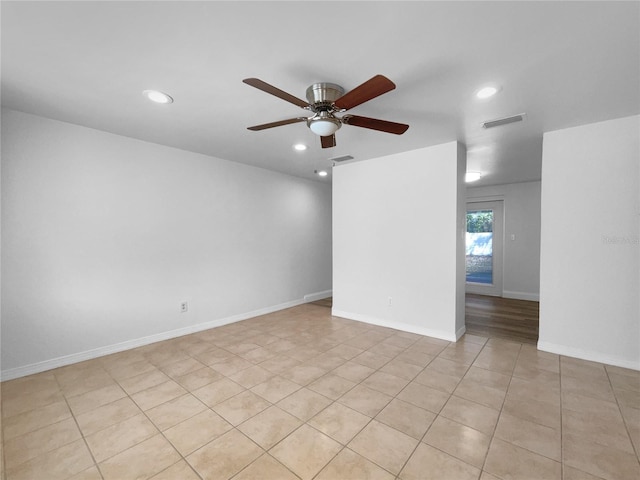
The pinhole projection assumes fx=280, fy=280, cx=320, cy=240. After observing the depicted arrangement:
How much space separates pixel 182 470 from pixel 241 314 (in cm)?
303

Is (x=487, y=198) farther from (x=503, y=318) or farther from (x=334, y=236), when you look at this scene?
(x=334, y=236)

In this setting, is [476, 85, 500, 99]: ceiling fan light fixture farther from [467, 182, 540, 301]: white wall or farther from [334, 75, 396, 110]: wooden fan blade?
[467, 182, 540, 301]: white wall

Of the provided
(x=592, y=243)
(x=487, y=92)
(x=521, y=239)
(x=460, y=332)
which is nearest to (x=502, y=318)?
(x=460, y=332)

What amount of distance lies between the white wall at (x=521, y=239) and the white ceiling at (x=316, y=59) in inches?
133

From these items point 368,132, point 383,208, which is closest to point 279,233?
point 383,208

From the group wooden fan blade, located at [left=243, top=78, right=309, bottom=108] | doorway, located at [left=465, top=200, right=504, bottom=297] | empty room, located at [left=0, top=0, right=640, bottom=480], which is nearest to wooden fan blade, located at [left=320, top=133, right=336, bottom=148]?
empty room, located at [left=0, top=0, right=640, bottom=480]

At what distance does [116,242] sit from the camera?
10.8 feet

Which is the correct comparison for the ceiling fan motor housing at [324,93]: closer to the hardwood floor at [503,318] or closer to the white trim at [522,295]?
the hardwood floor at [503,318]

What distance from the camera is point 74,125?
300cm

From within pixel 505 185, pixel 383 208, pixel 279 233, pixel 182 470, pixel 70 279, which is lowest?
pixel 182 470

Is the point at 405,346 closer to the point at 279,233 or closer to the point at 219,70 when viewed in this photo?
the point at 279,233

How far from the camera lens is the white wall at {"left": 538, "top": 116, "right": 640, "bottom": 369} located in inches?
109

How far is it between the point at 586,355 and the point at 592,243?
1.20 metres

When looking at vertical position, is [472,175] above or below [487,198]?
above
